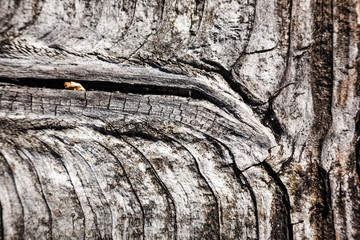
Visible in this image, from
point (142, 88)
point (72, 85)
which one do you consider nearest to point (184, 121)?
point (142, 88)

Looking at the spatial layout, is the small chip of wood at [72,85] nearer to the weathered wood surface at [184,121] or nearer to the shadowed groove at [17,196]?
the weathered wood surface at [184,121]

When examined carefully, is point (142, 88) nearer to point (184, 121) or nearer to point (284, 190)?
point (184, 121)

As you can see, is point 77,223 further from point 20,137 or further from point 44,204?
point 20,137

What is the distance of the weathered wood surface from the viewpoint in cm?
106

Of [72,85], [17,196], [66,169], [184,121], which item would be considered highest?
[72,85]

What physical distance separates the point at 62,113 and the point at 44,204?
38 cm

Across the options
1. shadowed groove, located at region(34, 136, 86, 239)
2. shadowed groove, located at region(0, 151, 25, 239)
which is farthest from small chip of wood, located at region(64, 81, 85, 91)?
shadowed groove, located at region(0, 151, 25, 239)

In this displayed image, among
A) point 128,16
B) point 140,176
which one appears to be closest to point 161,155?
point 140,176

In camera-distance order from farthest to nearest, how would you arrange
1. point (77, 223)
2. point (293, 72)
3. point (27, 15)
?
point (293, 72)
point (77, 223)
point (27, 15)

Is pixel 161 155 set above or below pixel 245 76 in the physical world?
below

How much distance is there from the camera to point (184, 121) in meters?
1.20

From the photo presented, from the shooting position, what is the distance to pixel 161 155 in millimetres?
1201

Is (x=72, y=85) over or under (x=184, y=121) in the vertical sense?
over

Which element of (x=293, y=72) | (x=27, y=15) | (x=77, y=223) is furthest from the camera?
(x=293, y=72)
